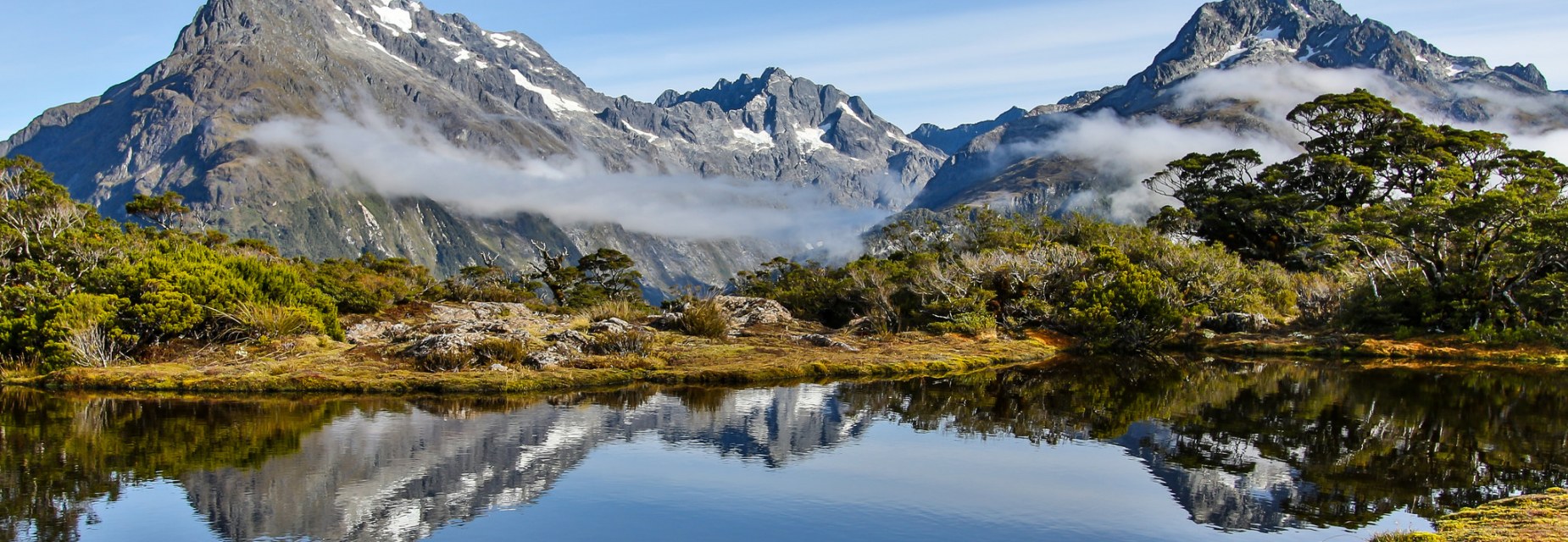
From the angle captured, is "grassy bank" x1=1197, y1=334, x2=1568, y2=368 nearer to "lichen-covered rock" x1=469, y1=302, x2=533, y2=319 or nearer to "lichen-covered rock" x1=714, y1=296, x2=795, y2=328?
"lichen-covered rock" x1=714, y1=296, x2=795, y2=328

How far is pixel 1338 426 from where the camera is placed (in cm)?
2391

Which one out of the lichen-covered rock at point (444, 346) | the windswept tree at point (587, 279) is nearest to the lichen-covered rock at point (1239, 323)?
the windswept tree at point (587, 279)

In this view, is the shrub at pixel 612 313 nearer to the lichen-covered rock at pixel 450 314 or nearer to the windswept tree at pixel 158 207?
the lichen-covered rock at pixel 450 314

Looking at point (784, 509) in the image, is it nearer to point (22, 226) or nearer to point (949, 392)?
point (949, 392)

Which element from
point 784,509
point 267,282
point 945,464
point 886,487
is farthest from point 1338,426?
point 267,282

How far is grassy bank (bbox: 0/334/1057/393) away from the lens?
28797 millimetres

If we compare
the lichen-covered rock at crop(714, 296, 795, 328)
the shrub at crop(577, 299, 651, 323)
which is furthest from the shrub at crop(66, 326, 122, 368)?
the lichen-covered rock at crop(714, 296, 795, 328)

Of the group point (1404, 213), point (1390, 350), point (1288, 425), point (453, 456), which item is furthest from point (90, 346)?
point (1404, 213)

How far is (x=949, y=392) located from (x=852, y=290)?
817 inches

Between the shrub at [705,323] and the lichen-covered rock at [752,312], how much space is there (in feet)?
11.3

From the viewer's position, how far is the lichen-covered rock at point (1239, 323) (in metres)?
50.5

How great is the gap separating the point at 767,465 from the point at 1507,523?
12.2m

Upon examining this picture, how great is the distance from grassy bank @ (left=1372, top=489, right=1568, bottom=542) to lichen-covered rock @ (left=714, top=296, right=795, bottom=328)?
110 ft

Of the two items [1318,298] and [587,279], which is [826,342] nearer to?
[1318,298]
